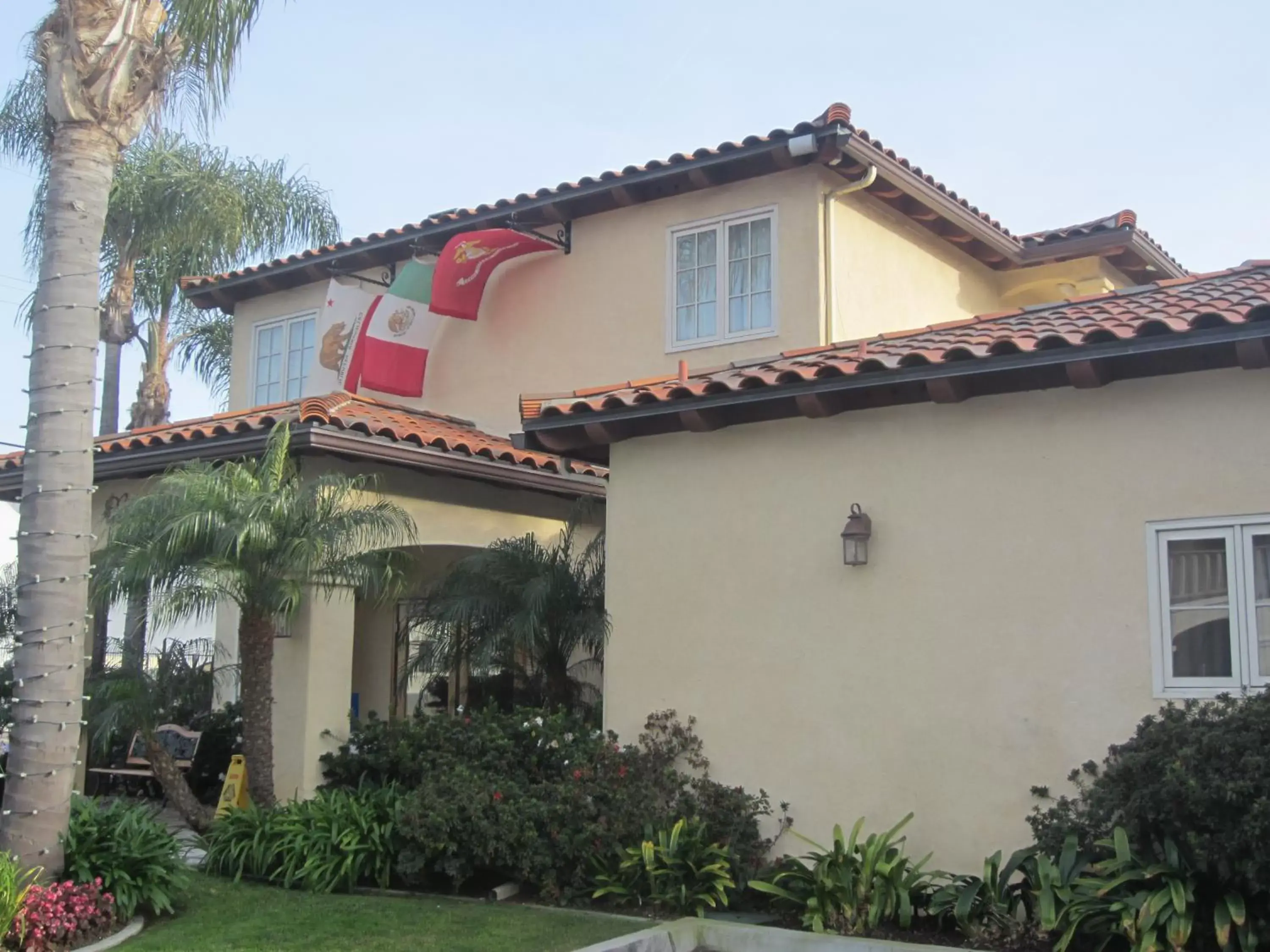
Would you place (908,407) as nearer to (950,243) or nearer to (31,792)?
(31,792)

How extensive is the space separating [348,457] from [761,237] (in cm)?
524

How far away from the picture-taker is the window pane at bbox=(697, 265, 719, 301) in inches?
600

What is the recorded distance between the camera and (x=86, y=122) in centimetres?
928

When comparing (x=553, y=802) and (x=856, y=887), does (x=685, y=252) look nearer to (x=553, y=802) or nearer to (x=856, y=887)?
(x=553, y=802)

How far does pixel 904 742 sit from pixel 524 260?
929 cm

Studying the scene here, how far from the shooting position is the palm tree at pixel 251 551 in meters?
11.0

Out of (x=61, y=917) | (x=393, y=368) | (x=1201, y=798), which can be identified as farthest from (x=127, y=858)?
(x=393, y=368)

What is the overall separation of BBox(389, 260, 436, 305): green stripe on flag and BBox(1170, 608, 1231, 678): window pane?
10964 millimetres

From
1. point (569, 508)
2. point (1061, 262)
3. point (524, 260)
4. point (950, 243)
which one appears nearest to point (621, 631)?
point (569, 508)

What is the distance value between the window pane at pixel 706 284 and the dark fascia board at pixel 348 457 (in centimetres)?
240

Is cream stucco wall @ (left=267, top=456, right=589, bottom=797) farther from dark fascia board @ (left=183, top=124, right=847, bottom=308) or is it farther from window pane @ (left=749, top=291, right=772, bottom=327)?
dark fascia board @ (left=183, top=124, right=847, bottom=308)

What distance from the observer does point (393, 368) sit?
680 inches

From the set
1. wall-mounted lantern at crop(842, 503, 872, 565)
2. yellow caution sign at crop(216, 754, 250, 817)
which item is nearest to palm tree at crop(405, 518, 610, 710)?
yellow caution sign at crop(216, 754, 250, 817)

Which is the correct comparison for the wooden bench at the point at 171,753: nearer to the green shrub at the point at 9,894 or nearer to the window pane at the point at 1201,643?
the green shrub at the point at 9,894
